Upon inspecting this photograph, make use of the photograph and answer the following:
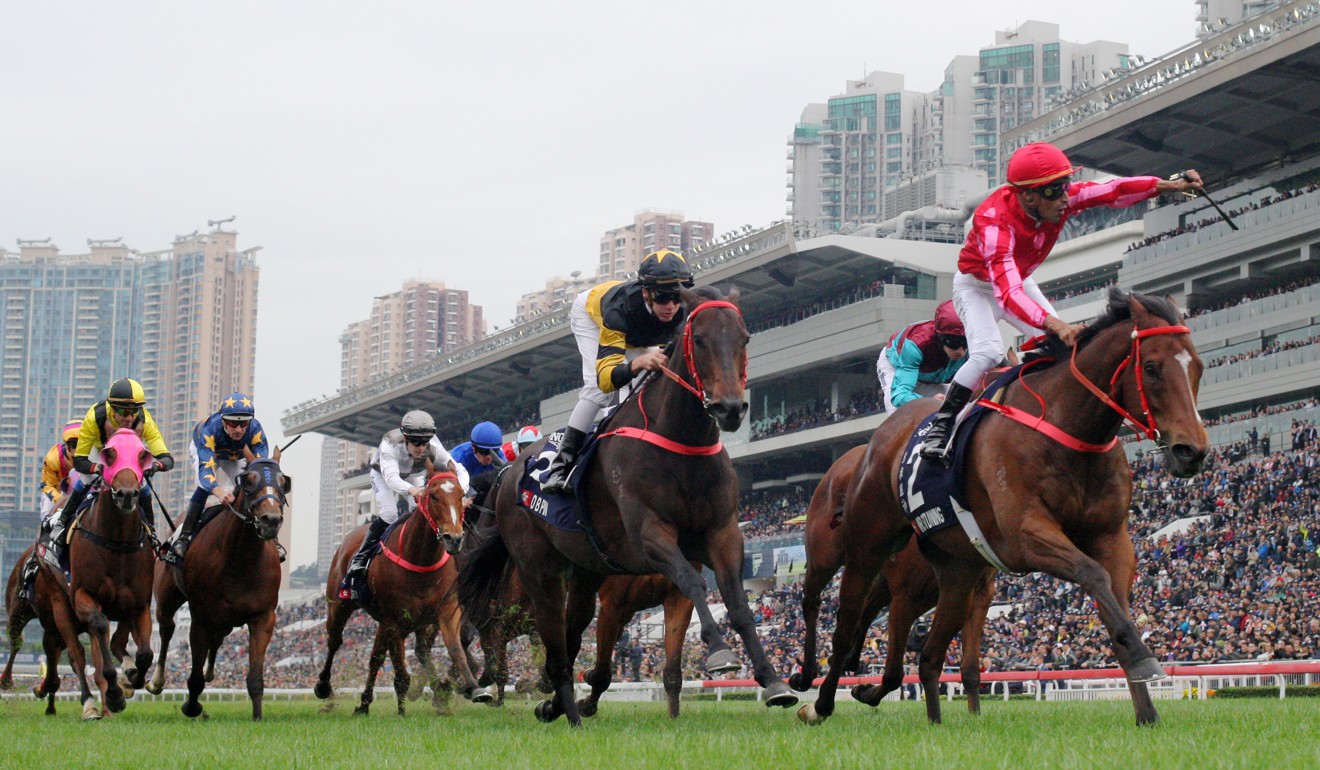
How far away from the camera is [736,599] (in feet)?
24.3

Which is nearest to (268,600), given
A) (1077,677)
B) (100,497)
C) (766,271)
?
(100,497)

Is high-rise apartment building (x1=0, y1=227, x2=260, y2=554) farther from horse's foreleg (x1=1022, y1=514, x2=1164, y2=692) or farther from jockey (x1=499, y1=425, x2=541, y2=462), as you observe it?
horse's foreleg (x1=1022, y1=514, x2=1164, y2=692)

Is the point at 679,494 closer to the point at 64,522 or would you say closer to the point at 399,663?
the point at 399,663

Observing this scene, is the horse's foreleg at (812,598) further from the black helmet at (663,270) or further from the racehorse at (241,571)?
the racehorse at (241,571)

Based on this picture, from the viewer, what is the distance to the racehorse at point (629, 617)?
9.87 meters

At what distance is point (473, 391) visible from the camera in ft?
211

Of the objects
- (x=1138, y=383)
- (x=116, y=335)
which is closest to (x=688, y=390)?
(x=1138, y=383)

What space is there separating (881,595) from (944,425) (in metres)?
2.72

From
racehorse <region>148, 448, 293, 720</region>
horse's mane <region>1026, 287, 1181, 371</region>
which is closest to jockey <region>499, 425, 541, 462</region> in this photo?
racehorse <region>148, 448, 293, 720</region>

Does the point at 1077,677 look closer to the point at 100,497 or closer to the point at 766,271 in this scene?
the point at 100,497

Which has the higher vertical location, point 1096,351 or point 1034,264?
point 1034,264

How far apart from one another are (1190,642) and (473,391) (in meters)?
46.3

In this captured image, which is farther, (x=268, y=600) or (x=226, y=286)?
(x=226, y=286)

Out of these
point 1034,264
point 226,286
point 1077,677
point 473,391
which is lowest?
point 1077,677
